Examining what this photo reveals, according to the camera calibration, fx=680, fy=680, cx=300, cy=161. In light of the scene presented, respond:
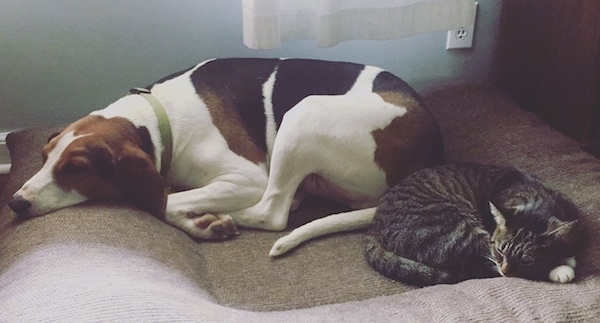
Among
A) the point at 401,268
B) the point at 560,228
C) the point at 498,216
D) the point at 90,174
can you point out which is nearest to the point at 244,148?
the point at 90,174

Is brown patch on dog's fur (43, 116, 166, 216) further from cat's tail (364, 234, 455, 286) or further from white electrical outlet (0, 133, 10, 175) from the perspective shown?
white electrical outlet (0, 133, 10, 175)

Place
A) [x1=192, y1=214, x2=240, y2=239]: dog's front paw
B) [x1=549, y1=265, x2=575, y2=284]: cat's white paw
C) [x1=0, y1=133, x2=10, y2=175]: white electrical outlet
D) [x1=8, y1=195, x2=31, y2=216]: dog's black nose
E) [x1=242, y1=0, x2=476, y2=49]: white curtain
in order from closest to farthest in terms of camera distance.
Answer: [x1=549, y1=265, x2=575, y2=284]: cat's white paw, [x1=8, y1=195, x2=31, y2=216]: dog's black nose, [x1=192, y1=214, x2=240, y2=239]: dog's front paw, [x1=242, y1=0, x2=476, y2=49]: white curtain, [x1=0, y1=133, x2=10, y2=175]: white electrical outlet

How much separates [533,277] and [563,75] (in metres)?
0.85

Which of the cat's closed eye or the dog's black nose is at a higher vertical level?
the dog's black nose

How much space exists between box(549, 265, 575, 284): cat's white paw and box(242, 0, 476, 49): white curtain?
0.93 metres

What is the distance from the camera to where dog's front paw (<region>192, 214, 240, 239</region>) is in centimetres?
185

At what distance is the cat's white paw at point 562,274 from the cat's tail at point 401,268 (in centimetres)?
22

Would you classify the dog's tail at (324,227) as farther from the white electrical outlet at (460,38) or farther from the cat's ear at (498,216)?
the white electrical outlet at (460,38)

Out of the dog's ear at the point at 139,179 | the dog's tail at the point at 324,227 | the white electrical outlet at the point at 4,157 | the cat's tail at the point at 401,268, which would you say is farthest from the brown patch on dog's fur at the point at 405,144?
the white electrical outlet at the point at 4,157

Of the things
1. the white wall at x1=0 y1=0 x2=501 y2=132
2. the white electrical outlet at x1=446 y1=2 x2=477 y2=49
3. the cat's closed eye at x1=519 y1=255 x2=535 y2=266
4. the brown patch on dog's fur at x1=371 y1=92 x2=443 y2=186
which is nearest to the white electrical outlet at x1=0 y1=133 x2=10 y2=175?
the white wall at x1=0 y1=0 x2=501 y2=132

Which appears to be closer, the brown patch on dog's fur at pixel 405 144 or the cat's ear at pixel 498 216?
the cat's ear at pixel 498 216

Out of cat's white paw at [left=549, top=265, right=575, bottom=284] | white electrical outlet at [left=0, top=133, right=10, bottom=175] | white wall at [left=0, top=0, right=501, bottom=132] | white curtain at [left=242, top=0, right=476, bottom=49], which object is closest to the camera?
cat's white paw at [left=549, top=265, right=575, bottom=284]

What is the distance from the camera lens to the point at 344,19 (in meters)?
2.08

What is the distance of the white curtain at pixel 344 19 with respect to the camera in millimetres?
1980
